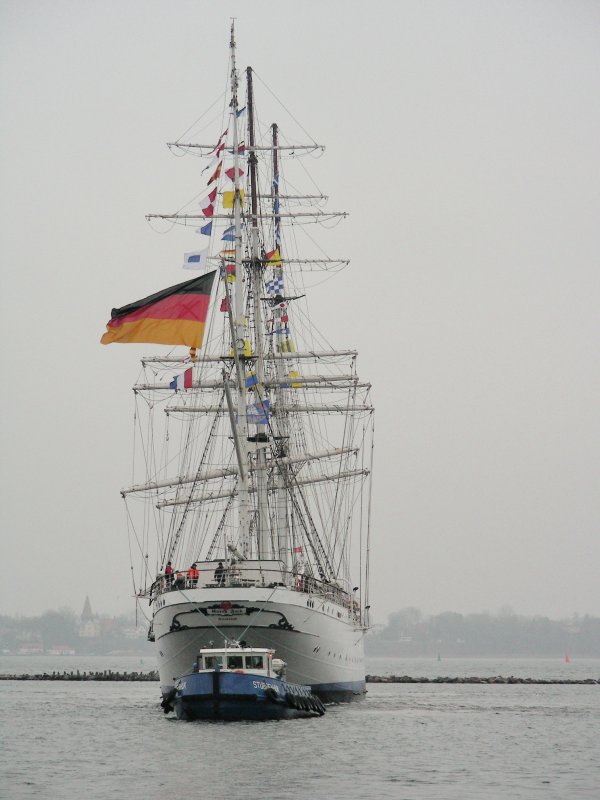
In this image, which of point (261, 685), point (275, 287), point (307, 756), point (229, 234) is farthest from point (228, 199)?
point (307, 756)

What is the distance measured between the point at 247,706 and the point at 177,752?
8097 mm

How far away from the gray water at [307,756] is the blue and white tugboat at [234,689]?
2.04 feet

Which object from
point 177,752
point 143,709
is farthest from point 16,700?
point 177,752

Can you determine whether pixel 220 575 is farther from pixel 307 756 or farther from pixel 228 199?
pixel 228 199

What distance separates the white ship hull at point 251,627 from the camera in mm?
55812

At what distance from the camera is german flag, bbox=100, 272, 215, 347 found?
55219 mm

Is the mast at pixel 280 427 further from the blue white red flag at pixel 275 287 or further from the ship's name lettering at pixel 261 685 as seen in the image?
the ship's name lettering at pixel 261 685

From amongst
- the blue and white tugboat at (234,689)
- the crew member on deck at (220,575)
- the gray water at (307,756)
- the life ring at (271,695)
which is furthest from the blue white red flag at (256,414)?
the life ring at (271,695)

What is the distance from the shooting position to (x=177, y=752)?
4141 cm

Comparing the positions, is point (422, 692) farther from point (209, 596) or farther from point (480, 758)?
point (480, 758)

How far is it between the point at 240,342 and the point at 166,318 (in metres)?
10.5

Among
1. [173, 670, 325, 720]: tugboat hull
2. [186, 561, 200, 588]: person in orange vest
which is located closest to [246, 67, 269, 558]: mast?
[186, 561, 200, 588]: person in orange vest

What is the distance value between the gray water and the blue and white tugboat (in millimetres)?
620

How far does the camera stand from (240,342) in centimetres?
6581
